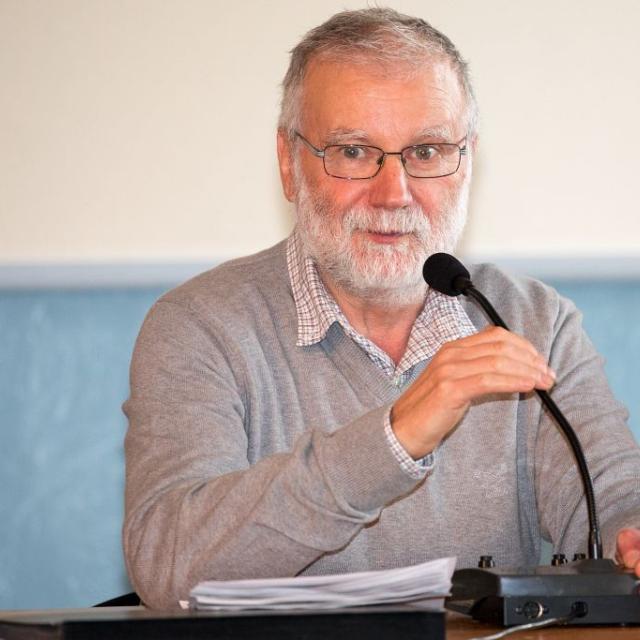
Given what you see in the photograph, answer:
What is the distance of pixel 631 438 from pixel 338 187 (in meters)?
0.68

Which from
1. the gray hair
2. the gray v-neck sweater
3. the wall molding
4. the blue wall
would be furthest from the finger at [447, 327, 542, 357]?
the blue wall

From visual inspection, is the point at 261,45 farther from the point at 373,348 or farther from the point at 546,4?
the point at 373,348

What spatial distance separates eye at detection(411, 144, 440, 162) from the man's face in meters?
0.01

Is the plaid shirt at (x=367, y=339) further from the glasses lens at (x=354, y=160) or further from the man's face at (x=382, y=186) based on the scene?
the glasses lens at (x=354, y=160)

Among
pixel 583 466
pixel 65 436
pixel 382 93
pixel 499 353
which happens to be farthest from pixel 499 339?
pixel 65 436

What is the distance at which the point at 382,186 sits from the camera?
202 cm

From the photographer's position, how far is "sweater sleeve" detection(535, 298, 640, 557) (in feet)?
6.39

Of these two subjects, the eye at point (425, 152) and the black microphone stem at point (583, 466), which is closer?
the black microphone stem at point (583, 466)

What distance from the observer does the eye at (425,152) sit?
2051 millimetres

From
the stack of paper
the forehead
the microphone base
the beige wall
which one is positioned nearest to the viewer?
the stack of paper

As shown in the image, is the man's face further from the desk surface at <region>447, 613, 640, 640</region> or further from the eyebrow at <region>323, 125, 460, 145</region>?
the desk surface at <region>447, 613, 640, 640</region>

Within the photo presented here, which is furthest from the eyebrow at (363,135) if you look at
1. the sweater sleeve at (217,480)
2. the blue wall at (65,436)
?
the blue wall at (65,436)

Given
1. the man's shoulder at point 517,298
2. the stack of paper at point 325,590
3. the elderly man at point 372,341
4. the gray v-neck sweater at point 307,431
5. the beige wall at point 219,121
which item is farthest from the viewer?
the beige wall at point 219,121

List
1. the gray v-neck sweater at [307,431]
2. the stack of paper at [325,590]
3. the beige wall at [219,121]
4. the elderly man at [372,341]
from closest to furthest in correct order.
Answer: the stack of paper at [325,590] → the gray v-neck sweater at [307,431] → the elderly man at [372,341] → the beige wall at [219,121]
